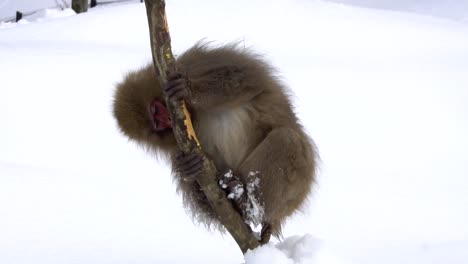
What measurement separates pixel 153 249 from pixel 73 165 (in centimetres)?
184

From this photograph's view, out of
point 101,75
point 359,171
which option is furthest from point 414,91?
point 101,75

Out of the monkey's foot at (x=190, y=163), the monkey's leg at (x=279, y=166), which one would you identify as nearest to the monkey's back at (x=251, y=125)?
the monkey's leg at (x=279, y=166)

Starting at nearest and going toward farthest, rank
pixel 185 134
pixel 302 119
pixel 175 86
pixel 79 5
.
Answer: pixel 175 86 < pixel 185 134 < pixel 302 119 < pixel 79 5

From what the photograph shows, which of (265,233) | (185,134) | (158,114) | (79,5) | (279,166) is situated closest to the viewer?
(185,134)

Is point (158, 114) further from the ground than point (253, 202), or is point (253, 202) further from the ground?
point (158, 114)

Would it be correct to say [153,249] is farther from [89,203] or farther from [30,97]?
[30,97]

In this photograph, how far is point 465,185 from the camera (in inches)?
236

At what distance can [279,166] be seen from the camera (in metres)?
3.30

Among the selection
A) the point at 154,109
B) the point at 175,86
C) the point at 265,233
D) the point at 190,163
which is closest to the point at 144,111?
the point at 154,109

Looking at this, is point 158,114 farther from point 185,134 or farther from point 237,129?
point 185,134

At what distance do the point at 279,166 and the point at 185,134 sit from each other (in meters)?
0.56

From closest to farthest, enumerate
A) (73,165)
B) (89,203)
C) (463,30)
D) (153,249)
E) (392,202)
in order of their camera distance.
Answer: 1. (153,249)
2. (89,203)
3. (392,202)
4. (73,165)
5. (463,30)

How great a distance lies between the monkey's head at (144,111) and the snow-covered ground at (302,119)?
63 centimetres

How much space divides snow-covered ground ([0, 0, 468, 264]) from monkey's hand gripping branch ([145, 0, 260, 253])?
0.14 metres
